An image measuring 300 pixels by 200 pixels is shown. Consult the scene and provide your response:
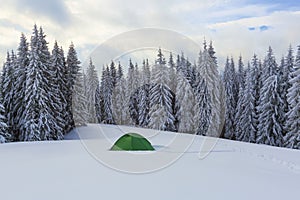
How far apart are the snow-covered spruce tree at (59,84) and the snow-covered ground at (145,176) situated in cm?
1695

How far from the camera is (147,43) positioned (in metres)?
5.71

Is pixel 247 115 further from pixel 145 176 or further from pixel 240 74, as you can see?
pixel 145 176

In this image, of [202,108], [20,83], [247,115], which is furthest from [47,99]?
[247,115]

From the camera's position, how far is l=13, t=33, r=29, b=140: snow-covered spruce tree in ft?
81.0

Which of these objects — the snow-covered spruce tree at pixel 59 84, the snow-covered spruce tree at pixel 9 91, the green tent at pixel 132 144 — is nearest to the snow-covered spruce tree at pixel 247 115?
the snow-covered spruce tree at pixel 59 84

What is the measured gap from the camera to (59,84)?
90.6ft

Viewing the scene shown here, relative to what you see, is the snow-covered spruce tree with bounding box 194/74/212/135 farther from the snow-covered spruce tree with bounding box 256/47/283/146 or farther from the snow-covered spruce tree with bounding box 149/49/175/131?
the snow-covered spruce tree with bounding box 256/47/283/146

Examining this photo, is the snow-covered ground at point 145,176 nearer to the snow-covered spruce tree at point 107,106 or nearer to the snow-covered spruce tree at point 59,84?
the snow-covered spruce tree at point 107,106

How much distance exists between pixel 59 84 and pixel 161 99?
41.0 ft

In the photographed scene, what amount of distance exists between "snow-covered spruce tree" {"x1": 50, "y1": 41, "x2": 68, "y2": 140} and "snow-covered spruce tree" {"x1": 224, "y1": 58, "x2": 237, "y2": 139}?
18874 mm

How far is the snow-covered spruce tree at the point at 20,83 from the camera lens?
24.7 m

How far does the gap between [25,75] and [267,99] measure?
76.9 ft

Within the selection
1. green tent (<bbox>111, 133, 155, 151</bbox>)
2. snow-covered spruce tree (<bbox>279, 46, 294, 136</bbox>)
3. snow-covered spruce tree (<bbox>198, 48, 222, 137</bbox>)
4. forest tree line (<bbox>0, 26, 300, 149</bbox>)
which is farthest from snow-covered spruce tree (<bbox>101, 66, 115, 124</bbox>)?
snow-covered spruce tree (<bbox>279, 46, 294, 136</bbox>)

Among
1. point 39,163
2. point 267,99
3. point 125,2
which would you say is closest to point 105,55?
point 125,2
